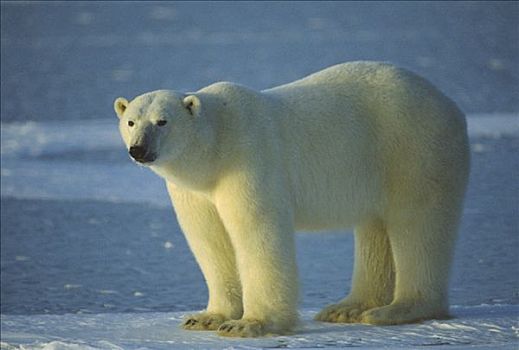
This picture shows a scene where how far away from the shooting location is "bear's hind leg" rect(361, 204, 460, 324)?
14.5 ft

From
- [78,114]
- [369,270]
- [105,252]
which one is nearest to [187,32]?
[78,114]

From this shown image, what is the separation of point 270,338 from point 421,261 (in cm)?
73

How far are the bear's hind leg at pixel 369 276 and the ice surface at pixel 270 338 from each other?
132 mm

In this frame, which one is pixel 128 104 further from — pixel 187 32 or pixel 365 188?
pixel 187 32

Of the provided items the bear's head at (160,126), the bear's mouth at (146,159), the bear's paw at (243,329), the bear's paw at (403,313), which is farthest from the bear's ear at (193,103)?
the bear's paw at (403,313)

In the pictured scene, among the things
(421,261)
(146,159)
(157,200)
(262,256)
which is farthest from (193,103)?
(157,200)

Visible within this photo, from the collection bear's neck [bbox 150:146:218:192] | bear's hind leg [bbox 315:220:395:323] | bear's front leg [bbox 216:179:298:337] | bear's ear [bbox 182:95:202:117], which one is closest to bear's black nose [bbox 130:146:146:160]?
bear's neck [bbox 150:146:218:192]

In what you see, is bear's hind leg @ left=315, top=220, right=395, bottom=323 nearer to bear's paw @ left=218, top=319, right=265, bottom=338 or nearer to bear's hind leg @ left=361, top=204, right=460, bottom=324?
bear's hind leg @ left=361, top=204, right=460, bottom=324

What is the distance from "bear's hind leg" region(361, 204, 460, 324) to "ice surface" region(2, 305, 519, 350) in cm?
7

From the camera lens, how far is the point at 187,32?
75.4 ft

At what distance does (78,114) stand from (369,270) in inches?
307

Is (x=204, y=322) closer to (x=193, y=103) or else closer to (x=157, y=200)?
(x=193, y=103)

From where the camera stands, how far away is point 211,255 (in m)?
4.38

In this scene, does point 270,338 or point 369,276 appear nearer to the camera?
point 270,338
